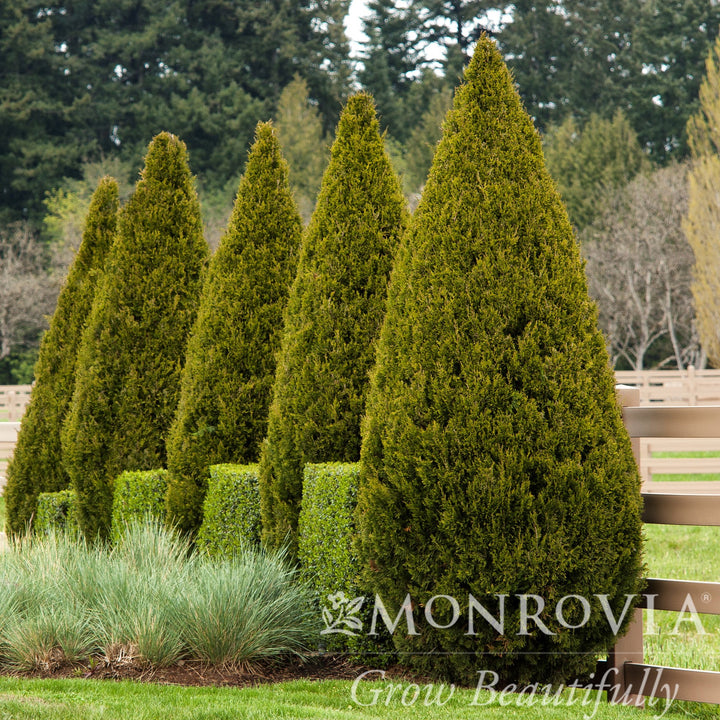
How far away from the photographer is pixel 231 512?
5.93 m

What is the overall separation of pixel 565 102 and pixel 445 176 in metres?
46.2

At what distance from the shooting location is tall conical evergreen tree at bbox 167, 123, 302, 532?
21.2 feet

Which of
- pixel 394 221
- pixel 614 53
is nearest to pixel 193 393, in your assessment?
pixel 394 221

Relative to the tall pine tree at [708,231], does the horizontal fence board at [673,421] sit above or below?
below

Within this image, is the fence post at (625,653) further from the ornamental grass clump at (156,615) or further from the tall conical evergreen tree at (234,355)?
the tall conical evergreen tree at (234,355)

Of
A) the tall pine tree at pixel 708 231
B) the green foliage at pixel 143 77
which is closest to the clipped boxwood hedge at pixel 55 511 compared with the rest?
the tall pine tree at pixel 708 231

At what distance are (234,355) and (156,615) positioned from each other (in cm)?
243

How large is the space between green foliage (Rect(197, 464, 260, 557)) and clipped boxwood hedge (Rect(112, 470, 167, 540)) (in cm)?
84

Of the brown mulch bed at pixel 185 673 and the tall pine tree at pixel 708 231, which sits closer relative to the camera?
the brown mulch bed at pixel 185 673

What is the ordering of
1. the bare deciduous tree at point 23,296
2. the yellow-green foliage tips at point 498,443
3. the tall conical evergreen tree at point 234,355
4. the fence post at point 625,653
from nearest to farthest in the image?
the yellow-green foliage tips at point 498,443
the fence post at point 625,653
the tall conical evergreen tree at point 234,355
the bare deciduous tree at point 23,296

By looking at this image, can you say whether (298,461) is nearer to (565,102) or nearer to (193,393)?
(193,393)

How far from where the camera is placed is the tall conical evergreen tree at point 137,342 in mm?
7320

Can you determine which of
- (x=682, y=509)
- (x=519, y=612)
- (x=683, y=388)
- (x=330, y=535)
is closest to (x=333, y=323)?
(x=330, y=535)

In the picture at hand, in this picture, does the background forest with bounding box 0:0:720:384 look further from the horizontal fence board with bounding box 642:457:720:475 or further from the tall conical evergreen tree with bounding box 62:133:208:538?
the tall conical evergreen tree with bounding box 62:133:208:538
